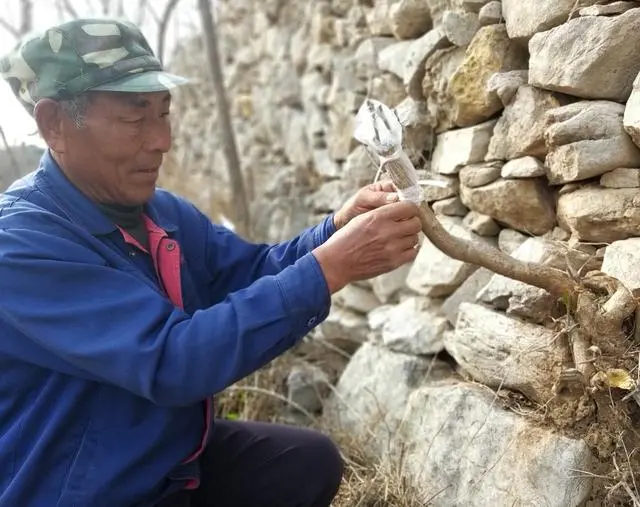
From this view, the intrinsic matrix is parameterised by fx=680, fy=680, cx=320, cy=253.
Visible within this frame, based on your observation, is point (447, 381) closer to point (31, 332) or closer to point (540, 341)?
point (540, 341)

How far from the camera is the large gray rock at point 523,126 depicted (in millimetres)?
1985


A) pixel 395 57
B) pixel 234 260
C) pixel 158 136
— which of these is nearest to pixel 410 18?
pixel 395 57

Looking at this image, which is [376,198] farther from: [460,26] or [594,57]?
[460,26]

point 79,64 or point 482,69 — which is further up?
point 79,64

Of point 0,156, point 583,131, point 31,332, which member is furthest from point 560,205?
point 0,156

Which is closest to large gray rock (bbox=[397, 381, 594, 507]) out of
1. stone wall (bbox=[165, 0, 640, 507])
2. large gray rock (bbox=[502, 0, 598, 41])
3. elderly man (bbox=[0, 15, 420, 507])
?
stone wall (bbox=[165, 0, 640, 507])

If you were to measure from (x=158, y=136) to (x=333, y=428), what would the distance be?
139 centimetres

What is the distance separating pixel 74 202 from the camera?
163 cm

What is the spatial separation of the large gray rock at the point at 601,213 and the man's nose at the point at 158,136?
3.71ft

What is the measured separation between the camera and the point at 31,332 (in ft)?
4.71

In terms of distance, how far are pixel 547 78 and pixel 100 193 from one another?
1263mm

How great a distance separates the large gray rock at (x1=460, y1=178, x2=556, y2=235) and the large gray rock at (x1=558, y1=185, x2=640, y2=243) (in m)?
0.09

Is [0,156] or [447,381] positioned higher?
[0,156]

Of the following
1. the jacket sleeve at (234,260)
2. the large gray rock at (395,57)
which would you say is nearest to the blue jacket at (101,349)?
the jacket sleeve at (234,260)
